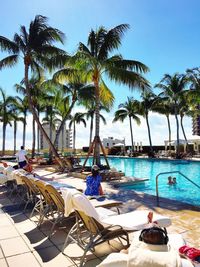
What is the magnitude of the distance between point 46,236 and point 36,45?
13148 millimetres

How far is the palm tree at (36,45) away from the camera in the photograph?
50.6 ft

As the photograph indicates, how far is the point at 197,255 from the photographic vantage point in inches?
97.7

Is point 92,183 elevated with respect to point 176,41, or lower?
lower

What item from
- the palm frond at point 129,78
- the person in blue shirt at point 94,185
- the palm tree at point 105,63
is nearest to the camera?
the person in blue shirt at point 94,185

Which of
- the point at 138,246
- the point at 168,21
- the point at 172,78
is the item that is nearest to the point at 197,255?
the point at 138,246

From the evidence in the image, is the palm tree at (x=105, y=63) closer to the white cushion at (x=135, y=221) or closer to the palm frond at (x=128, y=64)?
the palm frond at (x=128, y=64)

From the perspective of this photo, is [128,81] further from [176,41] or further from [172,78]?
[172,78]

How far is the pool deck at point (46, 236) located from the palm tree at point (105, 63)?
25.5ft

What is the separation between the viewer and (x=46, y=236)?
451 cm

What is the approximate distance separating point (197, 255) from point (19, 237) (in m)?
3.05

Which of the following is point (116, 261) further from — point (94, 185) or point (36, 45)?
point (36, 45)

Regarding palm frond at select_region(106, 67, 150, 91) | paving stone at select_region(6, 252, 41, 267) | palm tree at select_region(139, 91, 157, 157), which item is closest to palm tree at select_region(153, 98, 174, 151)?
palm tree at select_region(139, 91, 157, 157)

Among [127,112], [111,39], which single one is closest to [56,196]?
[111,39]

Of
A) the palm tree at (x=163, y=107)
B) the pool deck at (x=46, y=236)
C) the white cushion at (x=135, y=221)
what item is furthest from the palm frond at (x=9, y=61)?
the palm tree at (x=163, y=107)
